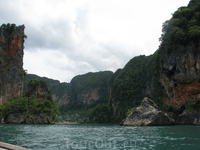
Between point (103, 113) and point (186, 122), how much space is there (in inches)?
3548

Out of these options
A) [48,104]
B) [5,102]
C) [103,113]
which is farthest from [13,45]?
[103,113]

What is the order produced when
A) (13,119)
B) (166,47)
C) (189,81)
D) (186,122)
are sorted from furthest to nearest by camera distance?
(13,119) < (166,47) < (189,81) < (186,122)

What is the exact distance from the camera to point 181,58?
2044 inches

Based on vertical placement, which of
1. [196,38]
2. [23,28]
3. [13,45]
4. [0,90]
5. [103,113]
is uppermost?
[23,28]

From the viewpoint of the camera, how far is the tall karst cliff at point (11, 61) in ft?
240

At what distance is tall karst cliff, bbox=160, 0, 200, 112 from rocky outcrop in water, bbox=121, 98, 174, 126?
10.3 metres

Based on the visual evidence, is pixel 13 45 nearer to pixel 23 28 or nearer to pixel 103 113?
pixel 23 28

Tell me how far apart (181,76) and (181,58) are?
4711 millimetres

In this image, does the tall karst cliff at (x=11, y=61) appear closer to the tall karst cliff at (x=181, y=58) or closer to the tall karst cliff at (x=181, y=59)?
the tall karst cliff at (x=181, y=59)

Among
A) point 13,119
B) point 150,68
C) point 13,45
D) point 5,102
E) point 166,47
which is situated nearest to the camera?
point 166,47

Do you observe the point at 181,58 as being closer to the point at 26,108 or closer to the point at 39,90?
the point at 26,108

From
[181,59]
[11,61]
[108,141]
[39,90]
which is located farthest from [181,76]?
[11,61]

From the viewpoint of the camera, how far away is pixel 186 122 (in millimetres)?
46219

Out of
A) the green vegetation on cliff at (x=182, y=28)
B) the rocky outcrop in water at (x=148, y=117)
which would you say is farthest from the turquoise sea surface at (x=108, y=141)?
the green vegetation on cliff at (x=182, y=28)
